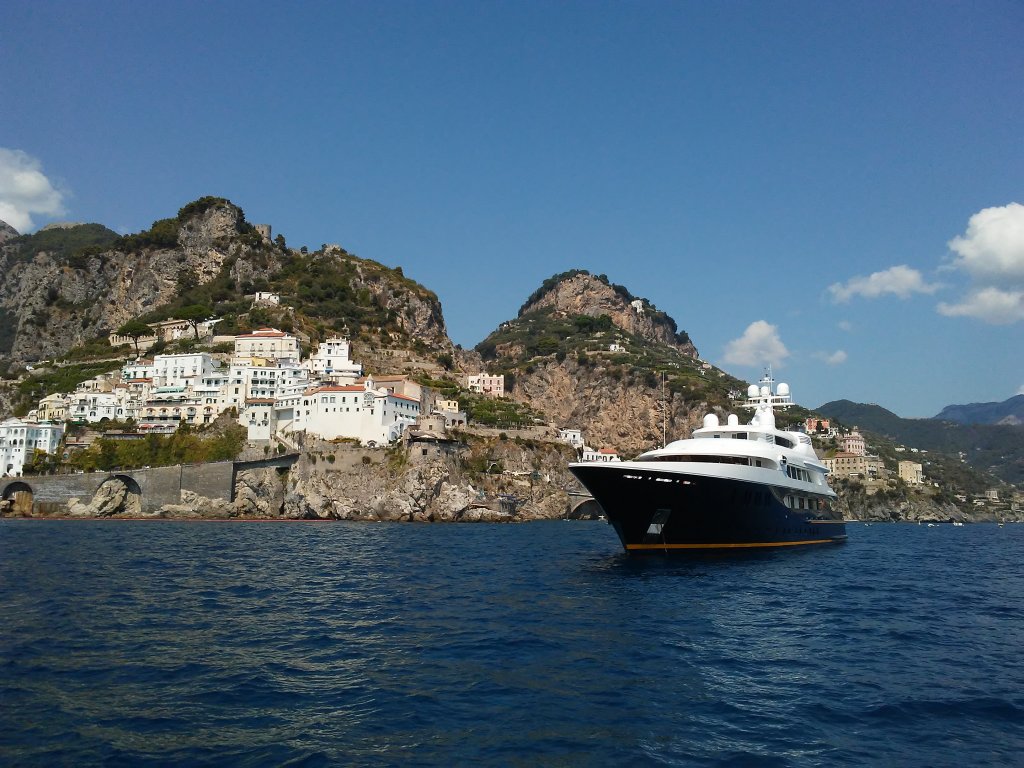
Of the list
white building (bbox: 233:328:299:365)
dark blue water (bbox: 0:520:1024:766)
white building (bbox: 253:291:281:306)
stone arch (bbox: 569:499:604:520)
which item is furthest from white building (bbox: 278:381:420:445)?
dark blue water (bbox: 0:520:1024:766)

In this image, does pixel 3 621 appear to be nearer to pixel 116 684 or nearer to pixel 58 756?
pixel 116 684

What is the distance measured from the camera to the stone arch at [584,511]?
104512mm

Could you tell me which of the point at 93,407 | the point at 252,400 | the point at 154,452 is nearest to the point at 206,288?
the point at 93,407

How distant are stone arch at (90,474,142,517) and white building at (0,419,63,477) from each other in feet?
46.8

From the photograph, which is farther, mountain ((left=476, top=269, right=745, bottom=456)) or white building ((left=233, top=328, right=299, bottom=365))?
mountain ((left=476, top=269, right=745, bottom=456))

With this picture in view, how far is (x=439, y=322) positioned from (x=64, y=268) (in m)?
79.2

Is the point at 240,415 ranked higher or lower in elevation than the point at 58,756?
higher

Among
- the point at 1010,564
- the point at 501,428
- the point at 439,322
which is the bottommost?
the point at 1010,564

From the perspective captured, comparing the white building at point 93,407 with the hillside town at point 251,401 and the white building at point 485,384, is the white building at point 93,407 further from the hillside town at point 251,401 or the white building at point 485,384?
the white building at point 485,384

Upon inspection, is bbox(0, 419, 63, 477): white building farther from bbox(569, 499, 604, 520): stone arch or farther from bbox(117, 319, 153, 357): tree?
bbox(569, 499, 604, 520): stone arch

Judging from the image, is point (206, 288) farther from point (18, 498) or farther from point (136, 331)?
point (18, 498)

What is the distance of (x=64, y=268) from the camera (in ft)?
495

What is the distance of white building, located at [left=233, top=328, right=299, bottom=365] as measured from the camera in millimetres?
112525

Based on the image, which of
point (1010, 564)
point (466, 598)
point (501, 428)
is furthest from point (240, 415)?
point (1010, 564)
